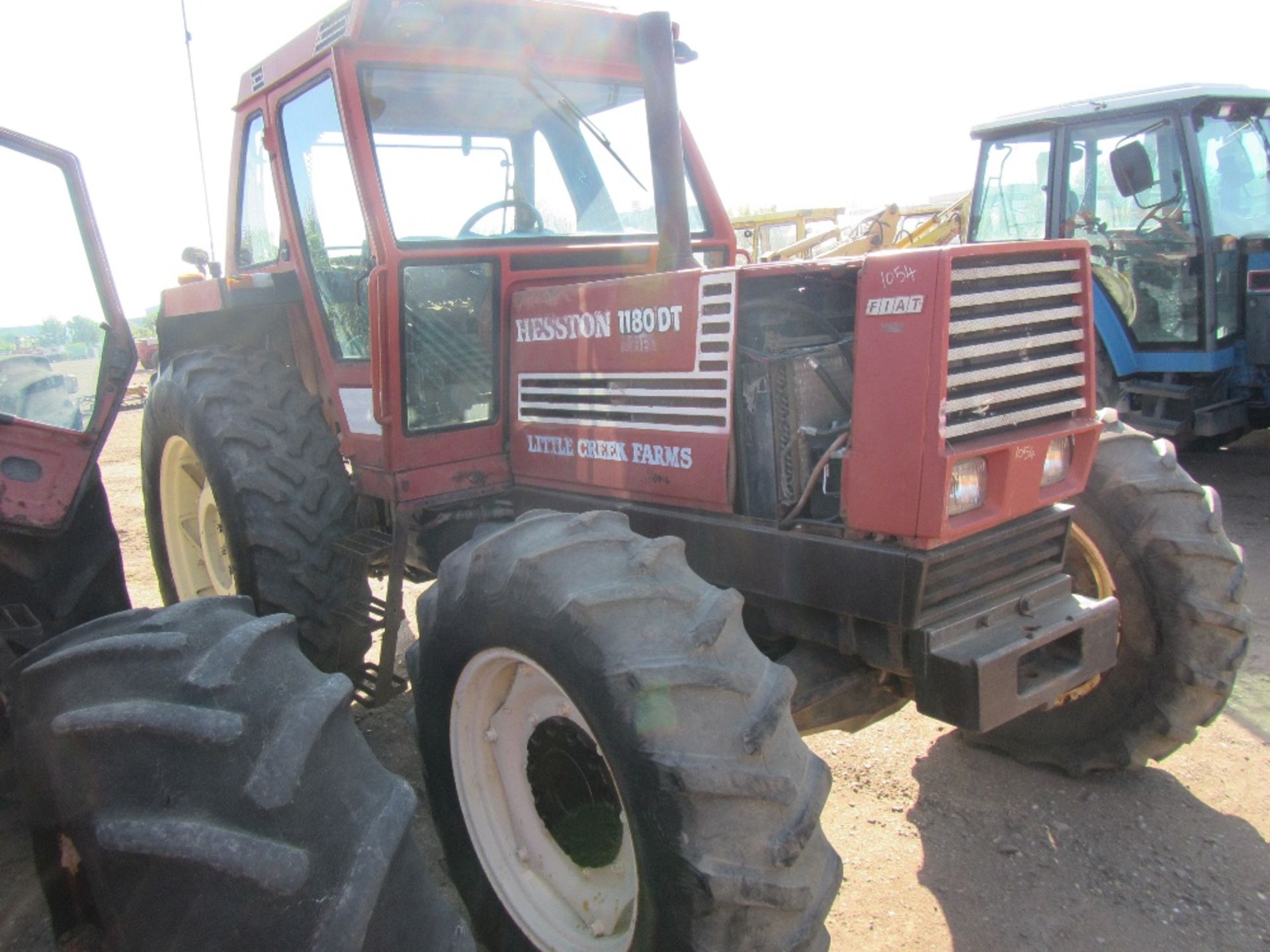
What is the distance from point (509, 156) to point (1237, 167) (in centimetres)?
556

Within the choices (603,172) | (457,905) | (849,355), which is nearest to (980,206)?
(603,172)

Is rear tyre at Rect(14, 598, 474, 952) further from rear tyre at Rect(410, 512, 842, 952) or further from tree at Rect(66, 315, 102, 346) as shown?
tree at Rect(66, 315, 102, 346)

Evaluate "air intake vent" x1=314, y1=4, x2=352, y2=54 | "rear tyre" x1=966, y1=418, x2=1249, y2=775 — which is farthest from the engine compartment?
"air intake vent" x1=314, y1=4, x2=352, y2=54

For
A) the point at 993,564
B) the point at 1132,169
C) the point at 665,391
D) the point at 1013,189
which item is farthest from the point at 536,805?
the point at 1013,189

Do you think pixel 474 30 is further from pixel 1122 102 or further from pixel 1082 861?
pixel 1122 102

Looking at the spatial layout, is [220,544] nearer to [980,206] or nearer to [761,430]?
[761,430]

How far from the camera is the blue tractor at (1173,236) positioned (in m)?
6.32

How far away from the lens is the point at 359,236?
125 inches

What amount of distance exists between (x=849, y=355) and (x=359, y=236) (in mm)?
1655

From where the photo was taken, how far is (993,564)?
8.17 ft

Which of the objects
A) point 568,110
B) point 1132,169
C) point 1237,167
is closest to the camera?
point 568,110

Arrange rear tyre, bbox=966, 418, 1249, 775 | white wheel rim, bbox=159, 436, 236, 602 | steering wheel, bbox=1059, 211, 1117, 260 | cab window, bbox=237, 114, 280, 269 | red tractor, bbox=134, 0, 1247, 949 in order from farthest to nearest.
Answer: steering wheel, bbox=1059, 211, 1117, 260 → white wheel rim, bbox=159, 436, 236, 602 → cab window, bbox=237, 114, 280, 269 → rear tyre, bbox=966, 418, 1249, 775 → red tractor, bbox=134, 0, 1247, 949

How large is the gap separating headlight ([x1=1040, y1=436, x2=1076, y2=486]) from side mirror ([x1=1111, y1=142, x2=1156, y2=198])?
4.33 metres

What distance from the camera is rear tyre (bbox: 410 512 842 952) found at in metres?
1.87
